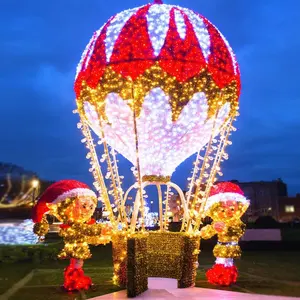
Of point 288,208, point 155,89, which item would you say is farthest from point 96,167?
point 288,208

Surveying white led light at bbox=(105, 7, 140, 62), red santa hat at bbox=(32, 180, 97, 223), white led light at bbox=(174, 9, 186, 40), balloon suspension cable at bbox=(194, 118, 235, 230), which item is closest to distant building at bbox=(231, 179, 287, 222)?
balloon suspension cable at bbox=(194, 118, 235, 230)

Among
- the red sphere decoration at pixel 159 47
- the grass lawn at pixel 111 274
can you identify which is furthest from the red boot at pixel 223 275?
the red sphere decoration at pixel 159 47

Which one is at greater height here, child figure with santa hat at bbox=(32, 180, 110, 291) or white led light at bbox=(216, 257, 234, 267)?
child figure with santa hat at bbox=(32, 180, 110, 291)

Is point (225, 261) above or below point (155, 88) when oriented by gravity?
below

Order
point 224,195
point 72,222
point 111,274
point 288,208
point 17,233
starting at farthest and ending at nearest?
point 288,208
point 17,233
point 111,274
point 224,195
point 72,222

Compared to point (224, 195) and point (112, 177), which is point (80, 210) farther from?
point (224, 195)

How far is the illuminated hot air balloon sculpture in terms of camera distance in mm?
7734

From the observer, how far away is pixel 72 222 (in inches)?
344

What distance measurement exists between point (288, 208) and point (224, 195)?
41.4m

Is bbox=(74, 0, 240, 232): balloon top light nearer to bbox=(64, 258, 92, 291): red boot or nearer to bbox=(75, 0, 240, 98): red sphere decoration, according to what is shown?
bbox=(75, 0, 240, 98): red sphere decoration

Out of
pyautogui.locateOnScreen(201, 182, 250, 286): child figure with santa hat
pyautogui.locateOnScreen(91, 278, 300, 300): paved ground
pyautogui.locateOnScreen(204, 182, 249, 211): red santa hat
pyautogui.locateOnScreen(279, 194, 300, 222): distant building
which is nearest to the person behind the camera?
pyautogui.locateOnScreen(91, 278, 300, 300): paved ground

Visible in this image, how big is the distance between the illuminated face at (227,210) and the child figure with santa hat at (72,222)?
8.12 feet

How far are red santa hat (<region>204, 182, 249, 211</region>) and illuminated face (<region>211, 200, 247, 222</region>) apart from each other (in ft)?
0.29

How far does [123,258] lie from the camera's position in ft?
27.8
